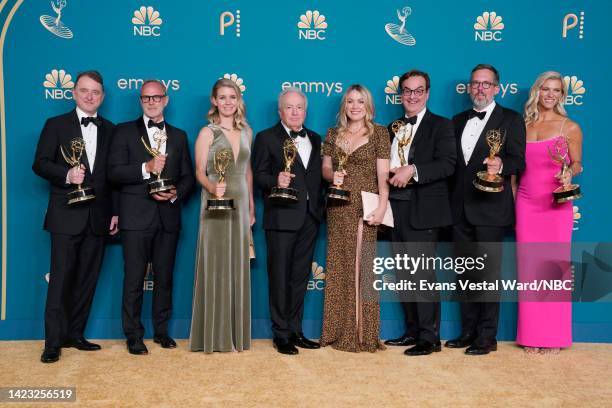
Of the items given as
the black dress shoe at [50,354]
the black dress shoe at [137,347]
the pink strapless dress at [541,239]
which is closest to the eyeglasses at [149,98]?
the black dress shoe at [137,347]

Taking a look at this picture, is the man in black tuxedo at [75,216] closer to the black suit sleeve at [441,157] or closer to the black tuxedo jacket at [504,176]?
the black suit sleeve at [441,157]

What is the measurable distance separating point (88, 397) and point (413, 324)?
2437mm

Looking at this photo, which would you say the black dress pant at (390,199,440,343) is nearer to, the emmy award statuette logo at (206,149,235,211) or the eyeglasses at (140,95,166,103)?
the emmy award statuette logo at (206,149,235,211)

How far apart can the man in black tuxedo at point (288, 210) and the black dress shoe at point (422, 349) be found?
66cm

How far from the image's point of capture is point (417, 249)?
193 inches

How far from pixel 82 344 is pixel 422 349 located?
7.89ft

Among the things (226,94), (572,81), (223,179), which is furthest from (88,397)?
(572,81)

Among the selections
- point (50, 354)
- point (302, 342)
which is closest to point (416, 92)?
point (302, 342)

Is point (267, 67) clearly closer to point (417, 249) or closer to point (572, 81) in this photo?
point (417, 249)

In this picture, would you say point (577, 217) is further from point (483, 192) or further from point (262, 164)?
point (262, 164)

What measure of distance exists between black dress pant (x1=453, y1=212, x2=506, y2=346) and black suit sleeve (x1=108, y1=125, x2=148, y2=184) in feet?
7.53

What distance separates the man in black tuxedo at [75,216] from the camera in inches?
185

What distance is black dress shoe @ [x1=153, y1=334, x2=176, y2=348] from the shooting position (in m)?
4.94

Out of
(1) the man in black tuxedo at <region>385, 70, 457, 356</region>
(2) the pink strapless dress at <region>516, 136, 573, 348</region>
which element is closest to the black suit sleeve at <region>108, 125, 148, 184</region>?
(1) the man in black tuxedo at <region>385, 70, 457, 356</region>
